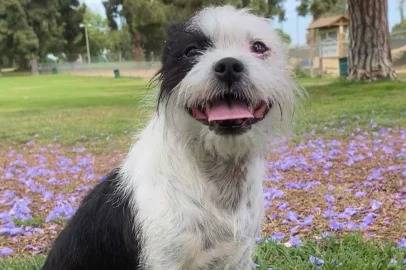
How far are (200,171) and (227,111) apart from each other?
0.40 meters

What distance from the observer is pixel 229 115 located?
257 centimetres

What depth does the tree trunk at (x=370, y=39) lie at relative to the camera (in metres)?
16.8

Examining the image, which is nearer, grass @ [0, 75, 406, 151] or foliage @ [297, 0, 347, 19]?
grass @ [0, 75, 406, 151]

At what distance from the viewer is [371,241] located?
14.0ft

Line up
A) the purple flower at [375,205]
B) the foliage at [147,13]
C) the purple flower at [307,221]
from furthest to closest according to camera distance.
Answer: the foliage at [147,13]
the purple flower at [375,205]
the purple flower at [307,221]

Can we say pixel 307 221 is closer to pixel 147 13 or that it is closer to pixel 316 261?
pixel 316 261

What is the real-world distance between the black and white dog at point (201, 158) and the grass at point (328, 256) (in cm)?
98

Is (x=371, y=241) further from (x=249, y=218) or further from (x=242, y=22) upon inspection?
(x=242, y=22)

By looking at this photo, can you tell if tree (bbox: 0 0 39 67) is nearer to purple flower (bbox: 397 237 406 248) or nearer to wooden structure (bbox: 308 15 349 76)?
wooden structure (bbox: 308 15 349 76)

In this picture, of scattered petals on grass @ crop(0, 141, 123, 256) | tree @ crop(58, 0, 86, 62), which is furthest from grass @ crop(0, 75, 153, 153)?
tree @ crop(58, 0, 86, 62)

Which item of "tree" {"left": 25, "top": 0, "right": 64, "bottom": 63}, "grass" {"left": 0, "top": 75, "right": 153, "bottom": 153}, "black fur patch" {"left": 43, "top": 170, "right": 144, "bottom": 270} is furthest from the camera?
"tree" {"left": 25, "top": 0, "right": 64, "bottom": 63}

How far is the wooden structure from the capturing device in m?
31.5

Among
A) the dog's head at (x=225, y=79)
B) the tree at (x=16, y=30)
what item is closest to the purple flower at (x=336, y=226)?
the dog's head at (x=225, y=79)

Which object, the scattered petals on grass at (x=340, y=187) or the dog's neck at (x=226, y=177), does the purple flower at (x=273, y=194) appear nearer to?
the scattered petals on grass at (x=340, y=187)
